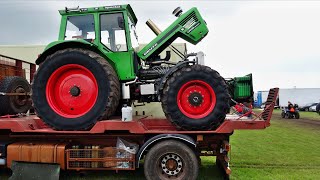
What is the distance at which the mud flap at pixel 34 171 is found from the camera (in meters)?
6.92

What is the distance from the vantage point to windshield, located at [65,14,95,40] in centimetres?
735

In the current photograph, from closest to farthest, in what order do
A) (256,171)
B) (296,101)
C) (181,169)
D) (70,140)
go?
(181,169), (70,140), (256,171), (296,101)

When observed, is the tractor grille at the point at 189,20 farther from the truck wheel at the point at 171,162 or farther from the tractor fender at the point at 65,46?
the truck wheel at the point at 171,162

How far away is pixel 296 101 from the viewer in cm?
4469

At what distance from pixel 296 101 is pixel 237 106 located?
40605mm

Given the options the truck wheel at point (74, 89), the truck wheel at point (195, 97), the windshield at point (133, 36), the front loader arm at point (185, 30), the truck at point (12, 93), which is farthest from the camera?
the truck at point (12, 93)

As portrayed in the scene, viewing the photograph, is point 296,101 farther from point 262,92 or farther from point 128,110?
point 128,110

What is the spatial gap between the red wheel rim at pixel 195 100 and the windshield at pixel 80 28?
2353 millimetres

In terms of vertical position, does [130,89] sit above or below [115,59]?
below

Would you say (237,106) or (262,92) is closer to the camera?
(237,106)

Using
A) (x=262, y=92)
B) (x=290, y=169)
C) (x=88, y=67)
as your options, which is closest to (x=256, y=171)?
(x=290, y=169)

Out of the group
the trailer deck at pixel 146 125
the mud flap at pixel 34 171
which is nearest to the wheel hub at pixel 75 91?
the trailer deck at pixel 146 125

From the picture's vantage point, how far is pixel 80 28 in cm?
745

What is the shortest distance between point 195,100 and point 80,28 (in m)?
2.99
